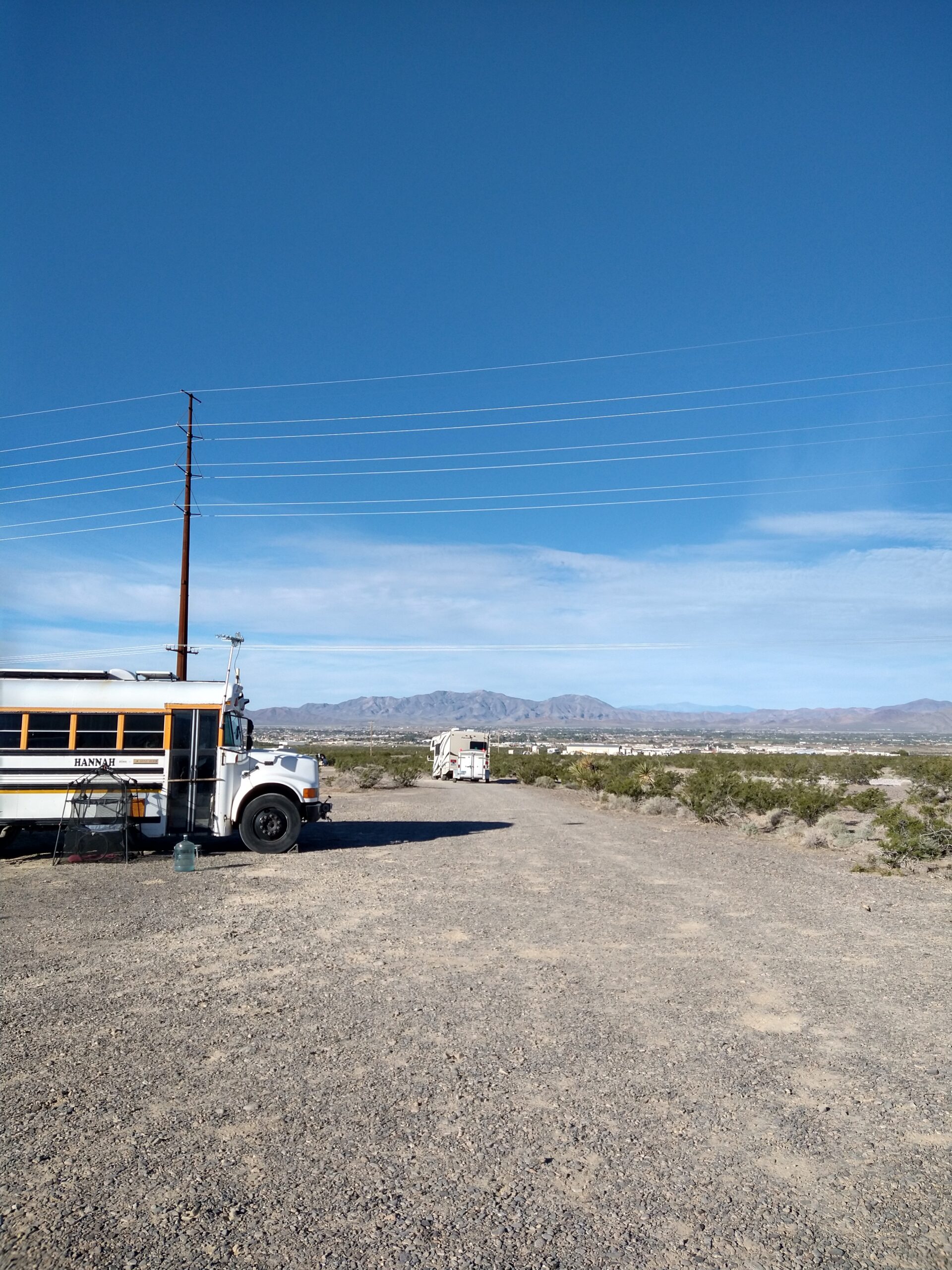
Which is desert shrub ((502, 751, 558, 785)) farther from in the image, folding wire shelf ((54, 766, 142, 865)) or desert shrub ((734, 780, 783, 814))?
folding wire shelf ((54, 766, 142, 865))

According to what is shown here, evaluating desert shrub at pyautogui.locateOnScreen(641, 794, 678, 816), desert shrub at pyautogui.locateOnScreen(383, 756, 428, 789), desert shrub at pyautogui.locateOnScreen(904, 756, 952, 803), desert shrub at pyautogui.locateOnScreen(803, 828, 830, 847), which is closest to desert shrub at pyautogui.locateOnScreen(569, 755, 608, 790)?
desert shrub at pyautogui.locateOnScreen(383, 756, 428, 789)

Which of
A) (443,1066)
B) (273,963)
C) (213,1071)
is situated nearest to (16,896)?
(273,963)

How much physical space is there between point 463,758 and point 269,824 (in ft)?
107

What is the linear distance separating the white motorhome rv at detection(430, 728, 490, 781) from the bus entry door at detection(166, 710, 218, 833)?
109 feet

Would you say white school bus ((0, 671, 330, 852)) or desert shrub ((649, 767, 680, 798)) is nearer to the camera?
white school bus ((0, 671, 330, 852))

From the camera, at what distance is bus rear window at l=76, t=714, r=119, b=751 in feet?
48.2

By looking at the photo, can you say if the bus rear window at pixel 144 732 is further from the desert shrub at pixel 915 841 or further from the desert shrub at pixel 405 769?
the desert shrub at pixel 405 769

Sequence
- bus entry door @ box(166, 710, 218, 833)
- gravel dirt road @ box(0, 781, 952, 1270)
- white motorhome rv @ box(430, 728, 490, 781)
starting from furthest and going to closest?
white motorhome rv @ box(430, 728, 490, 781)
bus entry door @ box(166, 710, 218, 833)
gravel dirt road @ box(0, 781, 952, 1270)

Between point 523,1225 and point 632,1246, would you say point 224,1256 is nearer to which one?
point 523,1225

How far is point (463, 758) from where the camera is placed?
158ft

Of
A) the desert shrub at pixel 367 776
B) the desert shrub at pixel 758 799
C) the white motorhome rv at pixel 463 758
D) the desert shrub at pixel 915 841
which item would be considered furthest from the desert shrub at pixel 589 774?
the desert shrub at pixel 915 841

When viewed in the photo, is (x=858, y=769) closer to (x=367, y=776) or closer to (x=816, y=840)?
(x=367, y=776)

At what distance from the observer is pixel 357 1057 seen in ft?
19.4

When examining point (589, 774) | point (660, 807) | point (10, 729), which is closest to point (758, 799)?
point (660, 807)
